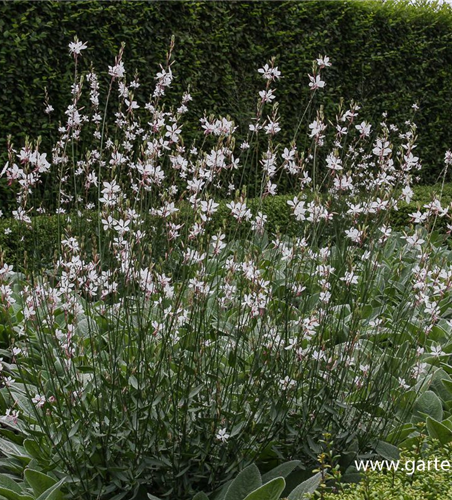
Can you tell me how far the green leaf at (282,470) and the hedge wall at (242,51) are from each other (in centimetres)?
385

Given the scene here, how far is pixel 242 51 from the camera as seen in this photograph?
748cm

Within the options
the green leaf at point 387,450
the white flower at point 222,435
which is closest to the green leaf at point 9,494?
the white flower at point 222,435

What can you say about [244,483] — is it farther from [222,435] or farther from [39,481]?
[39,481]

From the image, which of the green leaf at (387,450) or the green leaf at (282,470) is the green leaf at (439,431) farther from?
the green leaf at (282,470)

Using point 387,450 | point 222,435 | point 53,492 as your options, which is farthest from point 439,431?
point 53,492

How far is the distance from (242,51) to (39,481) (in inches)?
233

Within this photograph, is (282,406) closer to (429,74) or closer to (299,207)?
(299,207)

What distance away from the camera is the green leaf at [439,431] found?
2.77 metres

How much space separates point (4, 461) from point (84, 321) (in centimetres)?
125

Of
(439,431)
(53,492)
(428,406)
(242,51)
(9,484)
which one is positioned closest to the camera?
(53,492)

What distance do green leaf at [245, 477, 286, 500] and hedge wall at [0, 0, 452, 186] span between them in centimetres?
404

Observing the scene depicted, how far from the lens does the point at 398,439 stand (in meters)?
2.81

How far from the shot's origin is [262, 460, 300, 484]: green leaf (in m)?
2.48

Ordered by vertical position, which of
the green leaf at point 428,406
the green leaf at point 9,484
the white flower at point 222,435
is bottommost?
the green leaf at point 9,484
